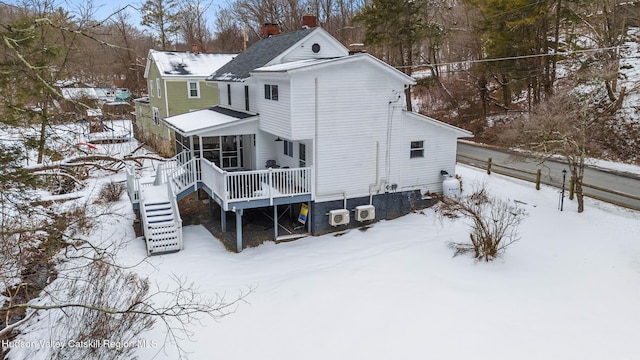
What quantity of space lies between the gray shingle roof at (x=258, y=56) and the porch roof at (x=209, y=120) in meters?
1.53

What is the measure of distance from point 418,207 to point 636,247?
7.37 metres

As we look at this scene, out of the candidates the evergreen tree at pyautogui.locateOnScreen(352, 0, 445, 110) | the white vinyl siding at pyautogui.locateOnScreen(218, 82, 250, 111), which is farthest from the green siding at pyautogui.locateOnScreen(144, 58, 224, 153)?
the evergreen tree at pyautogui.locateOnScreen(352, 0, 445, 110)

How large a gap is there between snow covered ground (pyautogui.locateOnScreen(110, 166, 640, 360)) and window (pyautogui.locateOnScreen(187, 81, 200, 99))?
1712 cm

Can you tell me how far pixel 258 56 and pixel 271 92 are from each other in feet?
14.0

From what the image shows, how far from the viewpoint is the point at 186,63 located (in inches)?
1287

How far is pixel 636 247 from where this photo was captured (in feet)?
45.3

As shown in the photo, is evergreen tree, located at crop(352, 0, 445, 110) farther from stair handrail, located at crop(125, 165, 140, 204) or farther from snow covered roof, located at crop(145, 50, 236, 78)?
stair handrail, located at crop(125, 165, 140, 204)

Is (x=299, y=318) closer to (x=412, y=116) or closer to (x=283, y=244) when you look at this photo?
(x=283, y=244)

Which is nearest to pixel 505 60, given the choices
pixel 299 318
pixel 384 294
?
pixel 384 294

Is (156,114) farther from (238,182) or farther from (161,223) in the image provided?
(238,182)

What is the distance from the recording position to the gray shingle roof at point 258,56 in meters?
19.0

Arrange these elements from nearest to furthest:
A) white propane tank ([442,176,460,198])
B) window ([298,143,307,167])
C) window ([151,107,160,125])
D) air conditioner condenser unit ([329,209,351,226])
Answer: air conditioner condenser unit ([329,209,351,226])
window ([298,143,307,167])
white propane tank ([442,176,460,198])
window ([151,107,160,125])

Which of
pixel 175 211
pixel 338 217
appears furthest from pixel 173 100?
pixel 338 217

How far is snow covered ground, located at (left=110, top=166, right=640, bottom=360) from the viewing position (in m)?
10.3
